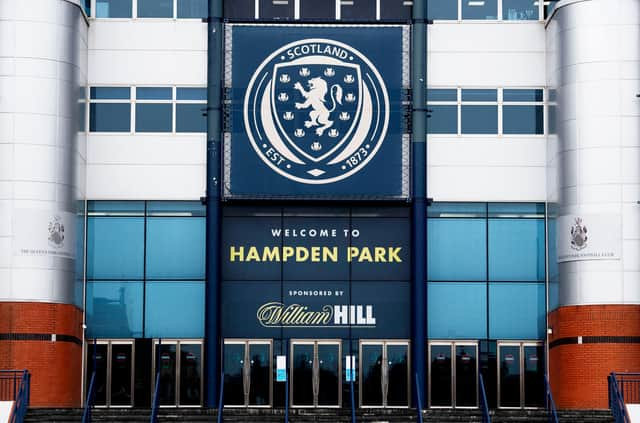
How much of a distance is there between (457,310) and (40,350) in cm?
1072

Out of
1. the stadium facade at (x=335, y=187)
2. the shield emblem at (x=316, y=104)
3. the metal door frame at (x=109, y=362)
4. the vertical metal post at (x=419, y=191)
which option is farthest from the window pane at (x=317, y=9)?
the metal door frame at (x=109, y=362)

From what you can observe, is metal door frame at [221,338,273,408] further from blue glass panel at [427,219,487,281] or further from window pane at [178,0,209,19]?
window pane at [178,0,209,19]

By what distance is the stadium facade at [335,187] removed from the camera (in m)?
34.0

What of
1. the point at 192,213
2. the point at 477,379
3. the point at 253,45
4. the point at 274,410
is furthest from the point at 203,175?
the point at 477,379

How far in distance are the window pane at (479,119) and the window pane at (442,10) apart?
252cm

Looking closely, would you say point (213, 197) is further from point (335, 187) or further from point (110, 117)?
point (110, 117)

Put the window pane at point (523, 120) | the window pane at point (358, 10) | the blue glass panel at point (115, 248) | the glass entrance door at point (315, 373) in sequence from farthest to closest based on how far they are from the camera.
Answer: the window pane at point (358, 10) → the window pane at point (523, 120) → the blue glass panel at point (115, 248) → the glass entrance door at point (315, 373)

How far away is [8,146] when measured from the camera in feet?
108

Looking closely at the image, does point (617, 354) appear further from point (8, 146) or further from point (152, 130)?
point (8, 146)

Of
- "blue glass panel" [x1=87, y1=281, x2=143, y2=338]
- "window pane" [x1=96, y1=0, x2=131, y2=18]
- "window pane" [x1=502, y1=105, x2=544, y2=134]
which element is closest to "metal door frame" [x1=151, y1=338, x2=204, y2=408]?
"blue glass panel" [x1=87, y1=281, x2=143, y2=338]

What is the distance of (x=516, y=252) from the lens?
35250mm

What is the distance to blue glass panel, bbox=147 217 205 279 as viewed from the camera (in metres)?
34.9

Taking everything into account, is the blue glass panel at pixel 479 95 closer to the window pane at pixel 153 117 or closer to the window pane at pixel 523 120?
the window pane at pixel 523 120

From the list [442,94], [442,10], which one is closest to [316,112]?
[442,94]
